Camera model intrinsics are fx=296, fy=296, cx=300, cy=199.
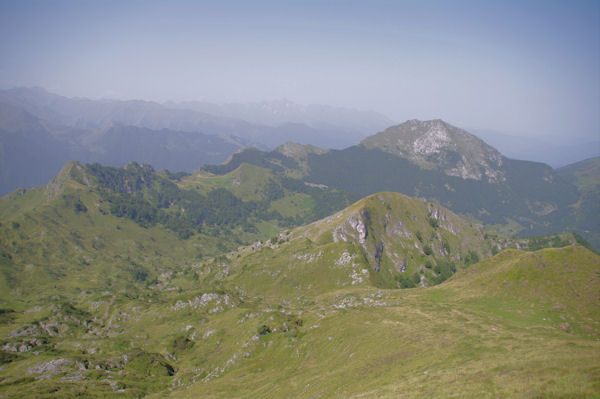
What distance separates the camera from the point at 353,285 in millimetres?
162500

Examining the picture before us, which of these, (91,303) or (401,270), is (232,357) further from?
(401,270)

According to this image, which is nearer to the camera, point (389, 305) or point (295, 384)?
point (295, 384)

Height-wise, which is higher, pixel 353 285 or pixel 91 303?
pixel 353 285

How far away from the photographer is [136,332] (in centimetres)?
13600

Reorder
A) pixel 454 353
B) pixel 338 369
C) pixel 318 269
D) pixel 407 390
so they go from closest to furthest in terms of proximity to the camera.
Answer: pixel 407 390 < pixel 454 353 < pixel 338 369 < pixel 318 269

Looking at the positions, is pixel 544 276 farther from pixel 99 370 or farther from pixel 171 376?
pixel 99 370

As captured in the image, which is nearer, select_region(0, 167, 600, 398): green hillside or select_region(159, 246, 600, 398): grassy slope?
select_region(159, 246, 600, 398): grassy slope

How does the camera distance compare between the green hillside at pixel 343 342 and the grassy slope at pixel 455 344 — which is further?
the green hillside at pixel 343 342

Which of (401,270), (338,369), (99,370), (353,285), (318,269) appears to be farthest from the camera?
(401,270)

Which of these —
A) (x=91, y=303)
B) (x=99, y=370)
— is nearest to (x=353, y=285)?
(x=99, y=370)

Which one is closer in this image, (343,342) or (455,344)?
(455,344)

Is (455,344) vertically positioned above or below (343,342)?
above

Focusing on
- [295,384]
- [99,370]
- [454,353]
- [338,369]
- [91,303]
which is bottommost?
[91,303]

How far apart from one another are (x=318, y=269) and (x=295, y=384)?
352 feet
